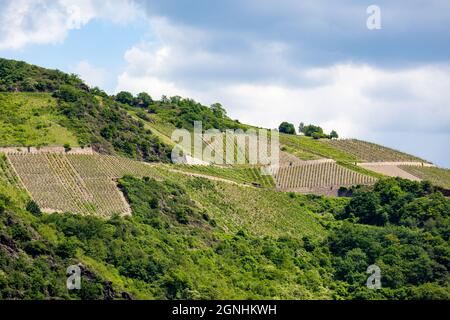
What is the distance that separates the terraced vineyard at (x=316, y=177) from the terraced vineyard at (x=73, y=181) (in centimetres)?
2464

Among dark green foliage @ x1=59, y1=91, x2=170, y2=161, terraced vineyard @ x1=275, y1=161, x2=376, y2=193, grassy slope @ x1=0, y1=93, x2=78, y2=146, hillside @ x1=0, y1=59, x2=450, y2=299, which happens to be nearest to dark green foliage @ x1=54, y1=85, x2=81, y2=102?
hillside @ x1=0, y1=59, x2=450, y2=299

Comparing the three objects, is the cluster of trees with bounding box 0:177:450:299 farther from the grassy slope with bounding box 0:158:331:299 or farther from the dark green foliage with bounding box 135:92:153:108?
the dark green foliage with bounding box 135:92:153:108

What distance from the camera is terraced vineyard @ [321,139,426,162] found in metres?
176

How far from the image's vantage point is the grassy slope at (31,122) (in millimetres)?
140375

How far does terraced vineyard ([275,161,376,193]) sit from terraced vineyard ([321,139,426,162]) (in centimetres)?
982

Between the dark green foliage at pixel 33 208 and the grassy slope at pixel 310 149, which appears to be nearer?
the dark green foliage at pixel 33 208

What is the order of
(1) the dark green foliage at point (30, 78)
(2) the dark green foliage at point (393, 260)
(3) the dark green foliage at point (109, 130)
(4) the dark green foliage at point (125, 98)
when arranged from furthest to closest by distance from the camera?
(4) the dark green foliage at point (125, 98) < (1) the dark green foliage at point (30, 78) < (3) the dark green foliage at point (109, 130) < (2) the dark green foliage at point (393, 260)

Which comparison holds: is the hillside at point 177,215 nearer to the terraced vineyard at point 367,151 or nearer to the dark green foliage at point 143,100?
the terraced vineyard at point 367,151

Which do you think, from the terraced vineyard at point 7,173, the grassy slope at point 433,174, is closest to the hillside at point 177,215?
the terraced vineyard at point 7,173

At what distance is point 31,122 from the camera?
146875 millimetres

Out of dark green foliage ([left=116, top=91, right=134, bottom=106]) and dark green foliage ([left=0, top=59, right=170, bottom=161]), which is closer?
dark green foliage ([left=0, top=59, right=170, bottom=161])

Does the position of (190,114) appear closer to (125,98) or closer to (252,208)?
(125,98)
